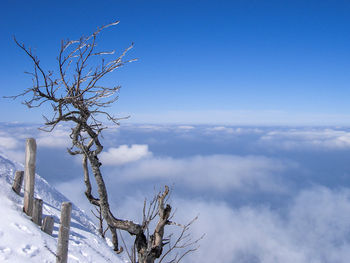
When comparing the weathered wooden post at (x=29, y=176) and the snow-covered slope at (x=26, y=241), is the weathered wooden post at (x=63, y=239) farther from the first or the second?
the weathered wooden post at (x=29, y=176)

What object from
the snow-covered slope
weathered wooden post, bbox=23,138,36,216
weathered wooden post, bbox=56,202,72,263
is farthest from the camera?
weathered wooden post, bbox=23,138,36,216

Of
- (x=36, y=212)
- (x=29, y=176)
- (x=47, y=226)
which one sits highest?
(x=29, y=176)

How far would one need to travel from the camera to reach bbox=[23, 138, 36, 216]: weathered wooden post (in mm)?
7723

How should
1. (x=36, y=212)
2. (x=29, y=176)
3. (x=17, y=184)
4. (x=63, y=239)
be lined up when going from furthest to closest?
(x=17, y=184)
(x=29, y=176)
(x=36, y=212)
(x=63, y=239)

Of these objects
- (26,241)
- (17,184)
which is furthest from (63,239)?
(17,184)

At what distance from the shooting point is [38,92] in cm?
584

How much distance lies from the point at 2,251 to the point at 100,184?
8.60 ft

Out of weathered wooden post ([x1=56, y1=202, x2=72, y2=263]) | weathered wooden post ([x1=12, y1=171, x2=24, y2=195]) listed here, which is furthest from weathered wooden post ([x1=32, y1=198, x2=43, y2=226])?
weathered wooden post ([x1=56, y1=202, x2=72, y2=263])

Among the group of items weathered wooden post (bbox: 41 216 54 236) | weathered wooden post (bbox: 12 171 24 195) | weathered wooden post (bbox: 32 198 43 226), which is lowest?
weathered wooden post (bbox: 41 216 54 236)

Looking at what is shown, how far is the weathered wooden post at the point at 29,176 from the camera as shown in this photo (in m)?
7.72

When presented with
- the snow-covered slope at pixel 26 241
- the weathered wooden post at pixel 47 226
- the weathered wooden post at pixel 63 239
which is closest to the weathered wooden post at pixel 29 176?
the snow-covered slope at pixel 26 241

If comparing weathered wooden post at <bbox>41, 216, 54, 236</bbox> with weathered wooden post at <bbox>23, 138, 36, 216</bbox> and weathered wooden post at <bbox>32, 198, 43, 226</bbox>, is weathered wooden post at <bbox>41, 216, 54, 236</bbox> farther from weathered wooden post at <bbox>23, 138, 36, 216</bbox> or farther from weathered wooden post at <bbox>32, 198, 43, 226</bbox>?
weathered wooden post at <bbox>23, 138, 36, 216</bbox>

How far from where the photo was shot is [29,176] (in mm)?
7855

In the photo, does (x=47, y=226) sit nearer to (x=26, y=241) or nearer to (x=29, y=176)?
(x=26, y=241)
